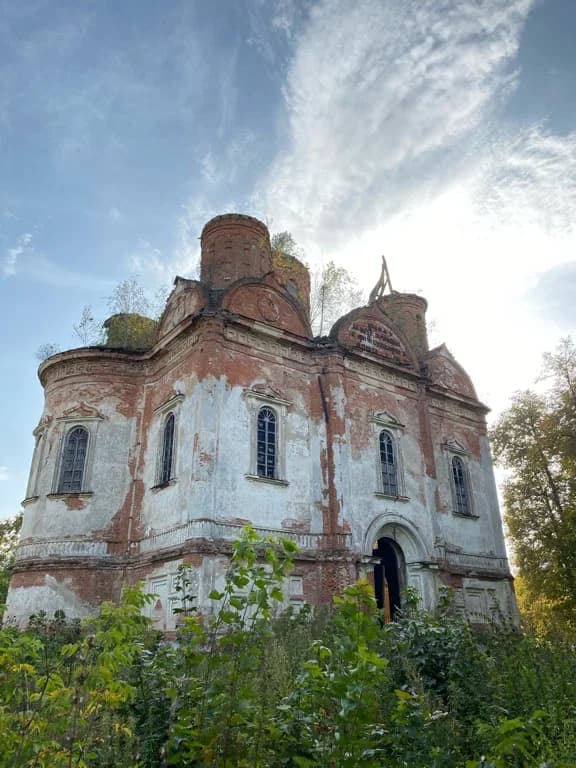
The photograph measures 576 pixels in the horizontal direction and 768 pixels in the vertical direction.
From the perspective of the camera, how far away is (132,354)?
1598 cm

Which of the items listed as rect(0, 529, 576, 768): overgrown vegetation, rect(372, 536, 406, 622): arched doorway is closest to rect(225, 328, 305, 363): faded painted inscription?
rect(372, 536, 406, 622): arched doorway

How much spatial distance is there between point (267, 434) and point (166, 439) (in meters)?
2.58

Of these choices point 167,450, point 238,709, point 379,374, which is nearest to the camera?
point 238,709

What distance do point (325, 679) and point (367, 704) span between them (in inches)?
16.4

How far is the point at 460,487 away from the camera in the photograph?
18.2 metres

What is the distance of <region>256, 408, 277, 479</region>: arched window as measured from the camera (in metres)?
13.6

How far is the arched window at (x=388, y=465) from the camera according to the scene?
51.4 ft

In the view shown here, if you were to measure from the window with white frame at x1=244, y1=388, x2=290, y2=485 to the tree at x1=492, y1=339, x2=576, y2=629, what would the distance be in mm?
11337

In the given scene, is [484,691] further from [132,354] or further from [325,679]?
[132,354]

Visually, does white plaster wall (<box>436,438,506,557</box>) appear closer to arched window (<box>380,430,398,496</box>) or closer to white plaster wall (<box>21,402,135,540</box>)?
arched window (<box>380,430,398,496</box>)

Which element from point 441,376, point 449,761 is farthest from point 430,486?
point 449,761

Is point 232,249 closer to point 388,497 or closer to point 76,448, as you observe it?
point 76,448

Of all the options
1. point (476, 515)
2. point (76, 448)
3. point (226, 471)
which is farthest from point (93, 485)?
point (476, 515)

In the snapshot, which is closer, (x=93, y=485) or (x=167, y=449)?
(x=167, y=449)
